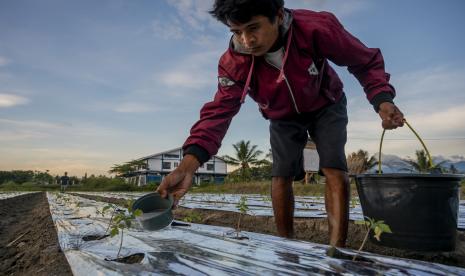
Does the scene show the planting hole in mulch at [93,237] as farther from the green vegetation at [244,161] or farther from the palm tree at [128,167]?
the palm tree at [128,167]

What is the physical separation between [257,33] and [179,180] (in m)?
0.80

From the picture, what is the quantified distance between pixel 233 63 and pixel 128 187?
2546 centimetres

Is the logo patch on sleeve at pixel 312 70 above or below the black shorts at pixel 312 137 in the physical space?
above

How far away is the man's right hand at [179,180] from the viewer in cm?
157

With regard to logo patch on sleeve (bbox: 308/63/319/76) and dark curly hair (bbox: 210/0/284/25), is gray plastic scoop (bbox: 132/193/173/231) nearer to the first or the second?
dark curly hair (bbox: 210/0/284/25)

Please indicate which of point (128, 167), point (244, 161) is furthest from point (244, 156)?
point (128, 167)

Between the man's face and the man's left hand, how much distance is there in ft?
2.14

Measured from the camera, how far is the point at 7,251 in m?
2.59

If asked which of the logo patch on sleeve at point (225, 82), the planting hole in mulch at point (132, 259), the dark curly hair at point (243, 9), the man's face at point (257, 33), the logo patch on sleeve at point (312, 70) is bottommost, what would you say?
the planting hole in mulch at point (132, 259)

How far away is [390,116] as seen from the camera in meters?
1.64

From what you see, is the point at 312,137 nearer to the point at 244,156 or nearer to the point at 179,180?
the point at 179,180

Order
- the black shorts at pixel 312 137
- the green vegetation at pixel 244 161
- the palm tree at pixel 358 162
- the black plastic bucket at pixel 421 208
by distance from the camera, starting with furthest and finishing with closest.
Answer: the green vegetation at pixel 244 161
the palm tree at pixel 358 162
the black shorts at pixel 312 137
the black plastic bucket at pixel 421 208

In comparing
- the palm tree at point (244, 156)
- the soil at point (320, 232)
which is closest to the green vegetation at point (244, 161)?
the palm tree at point (244, 156)

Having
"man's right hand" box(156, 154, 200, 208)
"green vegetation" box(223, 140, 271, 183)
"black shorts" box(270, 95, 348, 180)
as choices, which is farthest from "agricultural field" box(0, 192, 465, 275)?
"green vegetation" box(223, 140, 271, 183)
